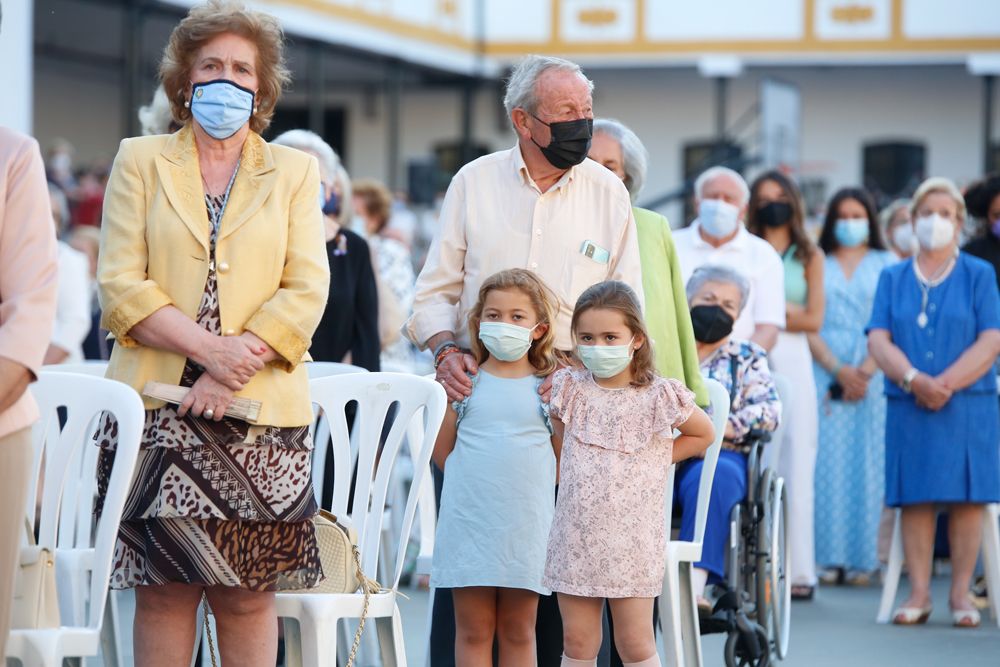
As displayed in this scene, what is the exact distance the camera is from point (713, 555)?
5.95m

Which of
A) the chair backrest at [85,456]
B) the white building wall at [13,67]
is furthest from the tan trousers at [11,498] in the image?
the white building wall at [13,67]

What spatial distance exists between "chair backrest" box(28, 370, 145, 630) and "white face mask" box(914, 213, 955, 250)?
4.04 m

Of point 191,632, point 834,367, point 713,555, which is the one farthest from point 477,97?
point 191,632

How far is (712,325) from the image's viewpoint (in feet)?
21.1

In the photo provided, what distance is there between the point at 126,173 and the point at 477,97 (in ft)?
89.6

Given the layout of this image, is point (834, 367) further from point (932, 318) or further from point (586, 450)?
point (586, 450)

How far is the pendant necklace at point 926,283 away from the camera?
7.43 metres

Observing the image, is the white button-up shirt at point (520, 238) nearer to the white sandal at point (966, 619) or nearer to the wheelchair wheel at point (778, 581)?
the wheelchair wheel at point (778, 581)

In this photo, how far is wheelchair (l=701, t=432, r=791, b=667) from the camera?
226 inches

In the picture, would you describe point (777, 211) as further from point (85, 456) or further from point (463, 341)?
point (85, 456)

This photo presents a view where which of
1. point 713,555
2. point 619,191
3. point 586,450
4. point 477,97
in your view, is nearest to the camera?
point 586,450

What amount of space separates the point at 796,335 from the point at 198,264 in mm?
5075

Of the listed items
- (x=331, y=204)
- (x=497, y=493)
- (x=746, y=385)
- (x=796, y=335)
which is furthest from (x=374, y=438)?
(x=796, y=335)

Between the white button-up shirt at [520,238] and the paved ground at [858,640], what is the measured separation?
1.80 m
